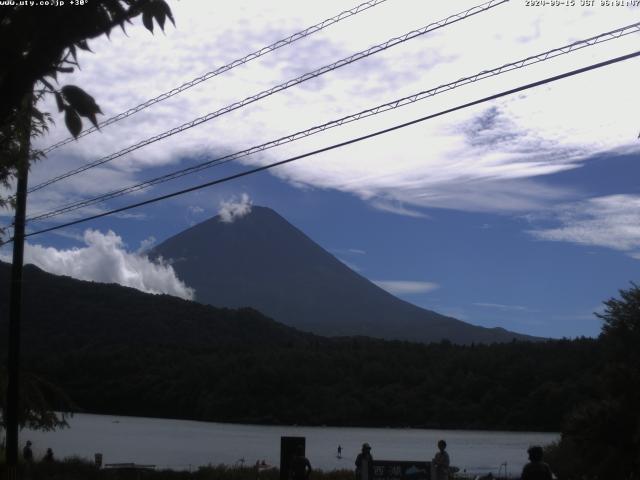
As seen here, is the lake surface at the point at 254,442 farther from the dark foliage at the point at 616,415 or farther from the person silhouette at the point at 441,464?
the person silhouette at the point at 441,464

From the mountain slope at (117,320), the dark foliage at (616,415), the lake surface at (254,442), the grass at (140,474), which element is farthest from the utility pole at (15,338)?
the mountain slope at (117,320)

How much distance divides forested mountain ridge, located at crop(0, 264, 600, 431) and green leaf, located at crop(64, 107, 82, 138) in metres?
86.7

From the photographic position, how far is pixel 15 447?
16.5 m

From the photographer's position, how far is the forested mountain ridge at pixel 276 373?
9423 cm

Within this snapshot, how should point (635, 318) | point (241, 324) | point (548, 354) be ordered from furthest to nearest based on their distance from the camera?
point (241, 324) < point (548, 354) < point (635, 318)

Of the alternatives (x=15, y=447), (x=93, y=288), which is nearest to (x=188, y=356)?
(x=93, y=288)

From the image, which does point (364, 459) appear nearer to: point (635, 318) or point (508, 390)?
point (635, 318)

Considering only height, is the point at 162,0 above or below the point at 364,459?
above

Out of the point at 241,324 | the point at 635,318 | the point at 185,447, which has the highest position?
the point at 241,324

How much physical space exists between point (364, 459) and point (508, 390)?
88.1 meters

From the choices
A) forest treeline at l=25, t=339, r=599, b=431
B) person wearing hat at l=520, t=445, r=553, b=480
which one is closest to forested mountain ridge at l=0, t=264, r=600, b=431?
forest treeline at l=25, t=339, r=599, b=431

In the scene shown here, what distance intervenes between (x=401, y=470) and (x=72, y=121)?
1198cm

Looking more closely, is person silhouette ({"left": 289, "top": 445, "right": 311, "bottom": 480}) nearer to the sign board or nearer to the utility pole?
the sign board

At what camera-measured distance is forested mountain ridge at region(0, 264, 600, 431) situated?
9423cm
